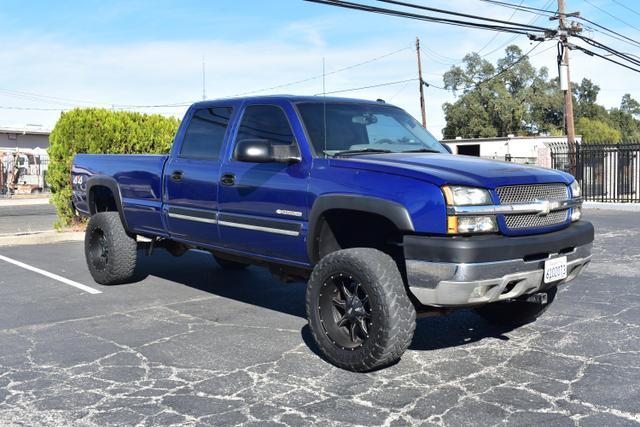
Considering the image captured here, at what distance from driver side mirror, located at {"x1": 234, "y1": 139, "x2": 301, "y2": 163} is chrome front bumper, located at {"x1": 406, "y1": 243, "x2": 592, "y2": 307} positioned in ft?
4.42

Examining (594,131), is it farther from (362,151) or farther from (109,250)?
(362,151)

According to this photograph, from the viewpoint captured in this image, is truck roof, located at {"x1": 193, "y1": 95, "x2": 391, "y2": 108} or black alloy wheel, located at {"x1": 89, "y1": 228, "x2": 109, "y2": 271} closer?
truck roof, located at {"x1": 193, "y1": 95, "x2": 391, "y2": 108}

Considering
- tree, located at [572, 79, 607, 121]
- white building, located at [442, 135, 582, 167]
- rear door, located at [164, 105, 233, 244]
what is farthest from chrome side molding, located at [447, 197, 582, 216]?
tree, located at [572, 79, 607, 121]

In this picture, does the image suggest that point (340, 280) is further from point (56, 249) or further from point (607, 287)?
point (56, 249)

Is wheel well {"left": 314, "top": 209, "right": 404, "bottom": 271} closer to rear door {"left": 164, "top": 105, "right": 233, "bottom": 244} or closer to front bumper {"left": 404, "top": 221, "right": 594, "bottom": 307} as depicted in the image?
front bumper {"left": 404, "top": 221, "right": 594, "bottom": 307}

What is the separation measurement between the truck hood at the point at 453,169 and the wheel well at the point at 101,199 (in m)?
4.03

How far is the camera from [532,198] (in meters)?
4.43

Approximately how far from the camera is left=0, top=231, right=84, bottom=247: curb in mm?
11305

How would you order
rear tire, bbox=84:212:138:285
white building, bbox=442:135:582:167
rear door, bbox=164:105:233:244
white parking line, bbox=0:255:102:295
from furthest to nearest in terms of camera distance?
white building, bbox=442:135:582:167 → white parking line, bbox=0:255:102:295 → rear tire, bbox=84:212:138:285 → rear door, bbox=164:105:233:244

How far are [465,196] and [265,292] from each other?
12.2ft

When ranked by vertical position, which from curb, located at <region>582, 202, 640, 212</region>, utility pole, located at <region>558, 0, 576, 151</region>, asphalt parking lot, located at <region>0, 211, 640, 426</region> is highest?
utility pole, located at <region>558, 0, 576, 151</region>

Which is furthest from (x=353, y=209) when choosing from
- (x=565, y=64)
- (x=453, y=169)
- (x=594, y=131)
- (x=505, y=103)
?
(x=594, y=131)

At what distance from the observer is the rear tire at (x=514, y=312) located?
5.54 metres

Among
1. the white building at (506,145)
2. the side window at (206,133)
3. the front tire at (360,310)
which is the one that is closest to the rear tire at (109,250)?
the side window at (206,133)
